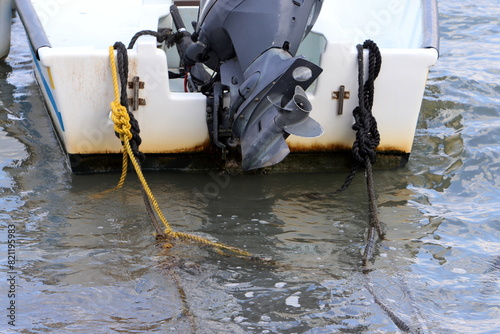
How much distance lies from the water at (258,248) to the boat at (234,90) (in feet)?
0.81

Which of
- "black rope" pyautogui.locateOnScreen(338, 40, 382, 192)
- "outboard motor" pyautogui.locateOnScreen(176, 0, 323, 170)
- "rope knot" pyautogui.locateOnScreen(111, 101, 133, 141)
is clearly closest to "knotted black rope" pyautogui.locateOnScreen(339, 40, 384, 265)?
"black rope" pyautogui.locateOnScreen(338, 40, 382, 192)

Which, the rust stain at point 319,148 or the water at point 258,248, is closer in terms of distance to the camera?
the water at point 258,248

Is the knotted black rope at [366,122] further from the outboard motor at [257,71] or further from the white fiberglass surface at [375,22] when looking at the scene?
the white fiberglass surface at [375,22]

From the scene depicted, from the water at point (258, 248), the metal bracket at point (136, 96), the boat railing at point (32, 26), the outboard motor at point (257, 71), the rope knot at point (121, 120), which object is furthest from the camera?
the boat railing at point (32, 26)

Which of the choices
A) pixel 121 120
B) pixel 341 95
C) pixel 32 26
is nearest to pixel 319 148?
pixel 341 95

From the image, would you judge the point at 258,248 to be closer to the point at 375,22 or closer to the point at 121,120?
the point at 121,120

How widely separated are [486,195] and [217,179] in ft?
5.93

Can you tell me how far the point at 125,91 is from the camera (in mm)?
4109

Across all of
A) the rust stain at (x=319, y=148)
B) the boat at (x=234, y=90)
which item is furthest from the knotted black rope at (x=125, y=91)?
the rust stain at (x=319, y=148)

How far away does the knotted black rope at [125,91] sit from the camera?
4.07m

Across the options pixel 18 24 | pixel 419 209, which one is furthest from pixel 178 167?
pixel 18 24

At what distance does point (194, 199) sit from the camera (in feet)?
14.3

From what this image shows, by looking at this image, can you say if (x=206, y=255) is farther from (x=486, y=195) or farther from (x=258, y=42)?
(x=486, y=195)

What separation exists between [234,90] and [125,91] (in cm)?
67
